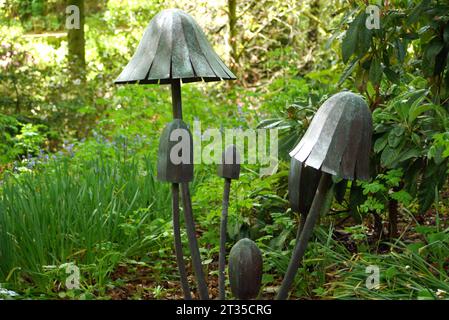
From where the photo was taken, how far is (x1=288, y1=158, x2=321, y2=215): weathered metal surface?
2.43m

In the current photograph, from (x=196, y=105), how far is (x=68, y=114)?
2983mm

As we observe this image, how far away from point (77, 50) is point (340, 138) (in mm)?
8015

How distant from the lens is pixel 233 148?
2.53 metres

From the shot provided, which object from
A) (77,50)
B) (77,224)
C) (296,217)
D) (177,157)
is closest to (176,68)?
(177,157)

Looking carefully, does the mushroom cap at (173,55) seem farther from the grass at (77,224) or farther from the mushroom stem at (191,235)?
the grass at (77,224)

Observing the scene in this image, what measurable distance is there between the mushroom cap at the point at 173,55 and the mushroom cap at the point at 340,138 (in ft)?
1.52

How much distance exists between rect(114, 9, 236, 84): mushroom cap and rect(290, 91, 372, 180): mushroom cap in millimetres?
464

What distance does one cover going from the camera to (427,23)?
3.37 metres

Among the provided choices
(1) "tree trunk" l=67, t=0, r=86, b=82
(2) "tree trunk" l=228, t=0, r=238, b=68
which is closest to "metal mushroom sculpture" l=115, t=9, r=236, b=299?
(2) "tree trunk" l=228, t=0, r=238, b=68

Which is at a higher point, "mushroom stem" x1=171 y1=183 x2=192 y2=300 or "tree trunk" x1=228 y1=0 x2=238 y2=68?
"tree trunk" x1=228 y1=0 x2=238 y2=68

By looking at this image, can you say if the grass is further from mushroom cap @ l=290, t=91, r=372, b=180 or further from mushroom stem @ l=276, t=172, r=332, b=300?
mushroom cap @ l=290, t=91, r=372, b=180

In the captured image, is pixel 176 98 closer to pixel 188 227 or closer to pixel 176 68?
pixel 176 68

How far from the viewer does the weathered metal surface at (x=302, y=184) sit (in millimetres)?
2432

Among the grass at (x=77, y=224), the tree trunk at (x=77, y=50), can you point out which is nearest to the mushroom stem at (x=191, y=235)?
the grass at (x=77, y=224)
